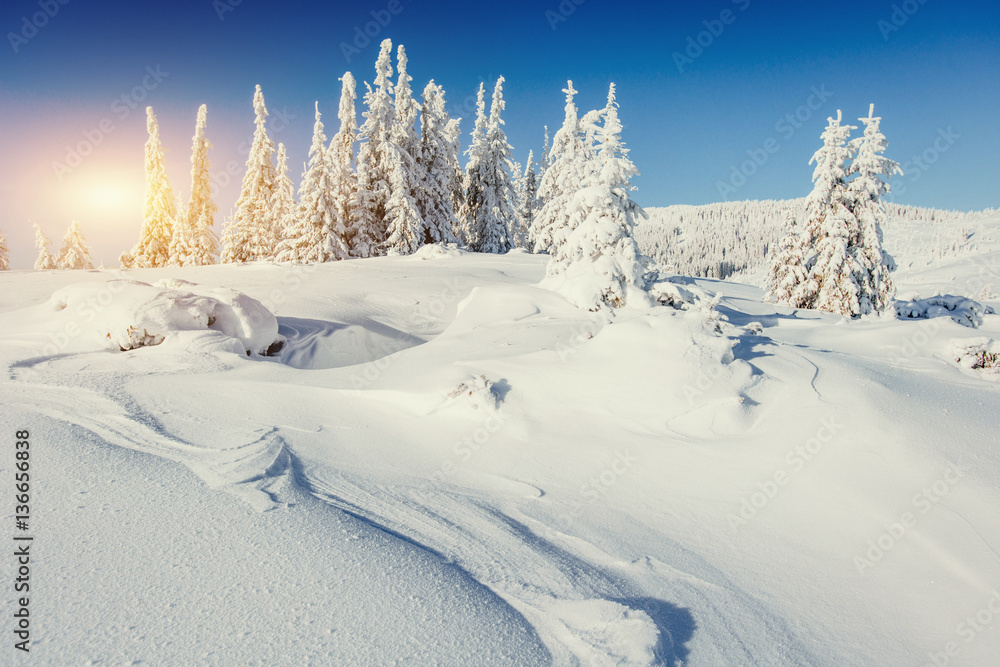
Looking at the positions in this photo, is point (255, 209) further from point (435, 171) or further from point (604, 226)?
point (604, 226)

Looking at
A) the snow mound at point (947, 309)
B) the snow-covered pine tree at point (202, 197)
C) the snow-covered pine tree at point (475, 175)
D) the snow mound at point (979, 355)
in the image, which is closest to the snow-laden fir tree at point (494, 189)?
the snow-covered pine tree at point (475, 175)

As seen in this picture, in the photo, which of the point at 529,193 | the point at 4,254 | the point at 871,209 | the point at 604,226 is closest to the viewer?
the point at 604,226

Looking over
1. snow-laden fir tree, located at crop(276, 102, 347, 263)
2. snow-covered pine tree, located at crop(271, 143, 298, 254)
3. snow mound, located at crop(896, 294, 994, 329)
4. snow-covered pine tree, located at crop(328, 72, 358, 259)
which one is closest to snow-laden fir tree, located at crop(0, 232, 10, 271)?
snow-covered pine tree, located at crop(271, 143, 298, 254)

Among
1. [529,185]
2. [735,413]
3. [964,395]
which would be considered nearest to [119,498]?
[735,413]

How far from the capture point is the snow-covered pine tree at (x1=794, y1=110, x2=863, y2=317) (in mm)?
16547

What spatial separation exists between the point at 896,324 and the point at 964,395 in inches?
105

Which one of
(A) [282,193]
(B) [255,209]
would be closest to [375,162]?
(A) [282,193]

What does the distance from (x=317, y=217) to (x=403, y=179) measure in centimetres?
481

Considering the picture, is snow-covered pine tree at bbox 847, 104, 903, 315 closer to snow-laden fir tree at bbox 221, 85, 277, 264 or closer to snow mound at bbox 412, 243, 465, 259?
snow mound at bbox 412, 243, 465, 259

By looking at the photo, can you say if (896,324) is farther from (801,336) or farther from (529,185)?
(529,185)

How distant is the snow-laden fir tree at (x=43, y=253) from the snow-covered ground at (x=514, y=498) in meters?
32.7

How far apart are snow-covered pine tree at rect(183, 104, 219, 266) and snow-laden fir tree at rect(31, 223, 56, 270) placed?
8733 millimetres

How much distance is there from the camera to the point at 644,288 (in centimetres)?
1030

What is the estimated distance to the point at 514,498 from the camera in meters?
3.89
